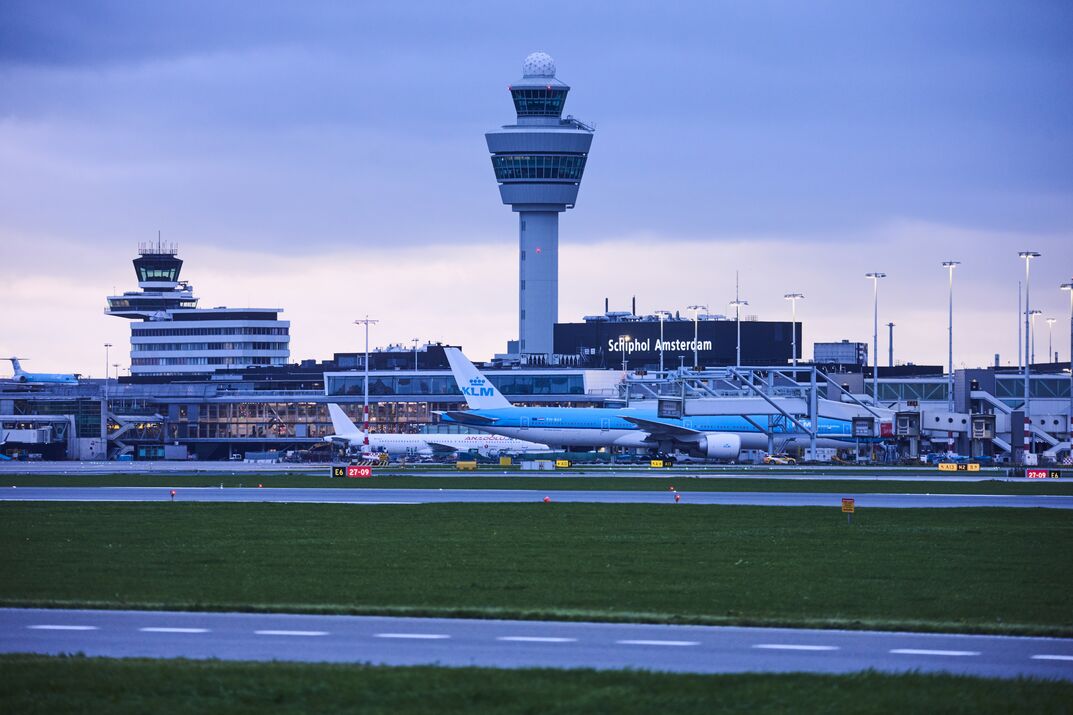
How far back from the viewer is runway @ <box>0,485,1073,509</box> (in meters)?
57.4

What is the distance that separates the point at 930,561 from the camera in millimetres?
34000

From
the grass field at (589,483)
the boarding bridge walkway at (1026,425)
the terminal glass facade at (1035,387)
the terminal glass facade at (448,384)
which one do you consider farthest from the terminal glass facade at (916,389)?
the grass field at (589,483)

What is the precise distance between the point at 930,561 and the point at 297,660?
20.6 meters

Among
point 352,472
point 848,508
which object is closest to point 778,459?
point 352,472

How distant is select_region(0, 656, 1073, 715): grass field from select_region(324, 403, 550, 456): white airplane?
345ft

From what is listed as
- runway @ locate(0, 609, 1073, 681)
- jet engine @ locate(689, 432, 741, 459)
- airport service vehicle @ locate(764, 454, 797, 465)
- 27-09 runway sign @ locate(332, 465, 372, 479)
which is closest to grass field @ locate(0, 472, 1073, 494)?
27-09 runway sign @ locate(332, 465, 372, 479)

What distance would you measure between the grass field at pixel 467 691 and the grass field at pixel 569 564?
19.2 ft

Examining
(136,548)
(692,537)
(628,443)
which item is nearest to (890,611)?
(692,537)

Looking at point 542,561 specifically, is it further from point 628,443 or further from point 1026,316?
point 1026,316

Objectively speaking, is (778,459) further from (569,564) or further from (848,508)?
(569,564)

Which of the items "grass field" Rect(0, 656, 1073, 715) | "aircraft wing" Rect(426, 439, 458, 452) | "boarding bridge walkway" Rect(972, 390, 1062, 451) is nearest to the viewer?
"grass field" Rect(0, 656, 1073, 715)

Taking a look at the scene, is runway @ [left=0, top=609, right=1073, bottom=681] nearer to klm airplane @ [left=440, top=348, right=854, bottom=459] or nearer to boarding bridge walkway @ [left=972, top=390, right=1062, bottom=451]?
klm airplane @ [left=440, top=348, right=854, bottom=459]

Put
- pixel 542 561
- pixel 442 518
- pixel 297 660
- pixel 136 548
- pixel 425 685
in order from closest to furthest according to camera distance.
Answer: pixel 425 685
pixel 297 660
pixel 542 561
pixel 136 548
pixel 442 518

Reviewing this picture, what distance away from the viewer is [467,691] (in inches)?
656
